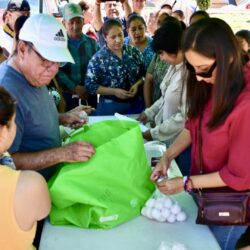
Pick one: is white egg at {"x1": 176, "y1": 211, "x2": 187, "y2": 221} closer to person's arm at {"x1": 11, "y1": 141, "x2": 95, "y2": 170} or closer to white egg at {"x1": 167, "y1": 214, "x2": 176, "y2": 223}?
white egg at {"x1": 167, "y1": 214, "x2": 176, "y2": 223}

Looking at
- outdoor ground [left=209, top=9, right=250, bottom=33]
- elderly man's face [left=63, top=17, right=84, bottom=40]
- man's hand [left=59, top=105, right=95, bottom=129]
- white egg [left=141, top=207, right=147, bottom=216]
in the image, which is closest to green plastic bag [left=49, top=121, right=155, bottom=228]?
white egg [left=141, top=207, right=147, bottom=216]

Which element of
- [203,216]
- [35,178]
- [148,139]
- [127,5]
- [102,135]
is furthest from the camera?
[127,5]

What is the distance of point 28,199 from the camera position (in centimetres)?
91

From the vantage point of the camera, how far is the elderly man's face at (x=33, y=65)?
129 cm

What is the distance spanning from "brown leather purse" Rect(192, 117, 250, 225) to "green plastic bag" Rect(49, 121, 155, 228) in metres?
0.23

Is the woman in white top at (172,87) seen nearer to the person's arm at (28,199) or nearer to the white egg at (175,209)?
the white egg at (175,209)

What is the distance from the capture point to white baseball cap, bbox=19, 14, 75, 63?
1269 millimetres

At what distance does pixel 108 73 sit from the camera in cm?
276

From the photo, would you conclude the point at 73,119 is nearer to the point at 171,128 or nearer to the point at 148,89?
the point at 171,128

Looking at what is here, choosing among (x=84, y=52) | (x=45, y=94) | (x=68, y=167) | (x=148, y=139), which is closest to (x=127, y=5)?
(x=84, y=52)

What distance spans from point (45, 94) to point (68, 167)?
0.40 metres

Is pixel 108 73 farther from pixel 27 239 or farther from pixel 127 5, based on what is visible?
pixel 27 239

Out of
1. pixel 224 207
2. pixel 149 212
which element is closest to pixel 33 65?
pixel 149 212

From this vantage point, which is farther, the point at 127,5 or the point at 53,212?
the point at 127,5
